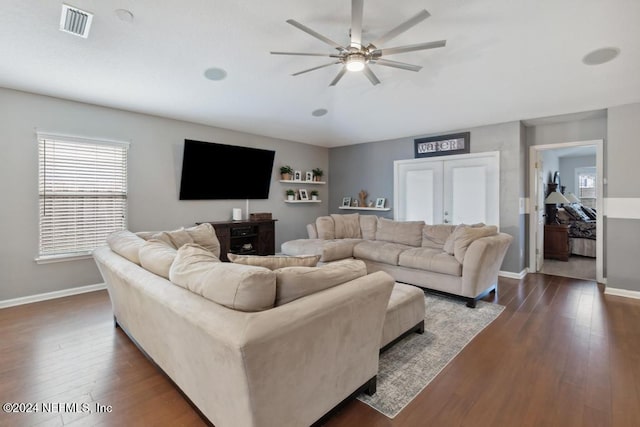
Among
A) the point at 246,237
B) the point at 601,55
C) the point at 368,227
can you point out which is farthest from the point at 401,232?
the point at 601,55

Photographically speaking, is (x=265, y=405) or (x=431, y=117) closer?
(x=265, y=405)

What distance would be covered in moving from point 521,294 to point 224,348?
13.9ft

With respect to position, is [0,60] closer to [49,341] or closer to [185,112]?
[185,112]

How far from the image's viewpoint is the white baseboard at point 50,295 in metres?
3.61

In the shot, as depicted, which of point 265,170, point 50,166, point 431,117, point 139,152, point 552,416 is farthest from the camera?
point 265,170

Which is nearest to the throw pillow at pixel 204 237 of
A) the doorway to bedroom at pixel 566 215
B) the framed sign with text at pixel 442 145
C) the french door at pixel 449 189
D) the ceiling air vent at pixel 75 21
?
the ceiling air vent at pixel 75 21

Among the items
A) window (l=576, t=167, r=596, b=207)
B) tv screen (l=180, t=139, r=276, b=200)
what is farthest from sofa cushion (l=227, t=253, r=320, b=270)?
window (l=576, t=167, r=596, b=207)

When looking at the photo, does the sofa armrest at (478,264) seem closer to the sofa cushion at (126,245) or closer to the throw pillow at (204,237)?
the throw pillow at (204,237)

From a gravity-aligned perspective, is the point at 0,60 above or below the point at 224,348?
above

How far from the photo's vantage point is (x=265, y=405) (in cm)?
130

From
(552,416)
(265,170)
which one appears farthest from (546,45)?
(265,170)

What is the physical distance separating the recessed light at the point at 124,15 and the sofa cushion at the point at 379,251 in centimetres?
385

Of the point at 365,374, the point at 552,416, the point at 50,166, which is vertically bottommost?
the point at 552,416

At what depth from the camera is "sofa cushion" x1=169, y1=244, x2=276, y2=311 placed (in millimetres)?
1371
